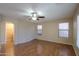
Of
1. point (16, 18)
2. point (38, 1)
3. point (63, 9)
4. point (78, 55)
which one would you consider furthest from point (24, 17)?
point (78, 55)

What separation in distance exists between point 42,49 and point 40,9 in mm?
714

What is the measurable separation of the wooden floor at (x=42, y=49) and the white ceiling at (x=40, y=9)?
49 centimetres

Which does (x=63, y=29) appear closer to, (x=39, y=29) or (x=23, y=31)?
(x=39, y=29)

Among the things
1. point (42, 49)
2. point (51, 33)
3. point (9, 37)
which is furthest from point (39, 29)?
point (9, 37)

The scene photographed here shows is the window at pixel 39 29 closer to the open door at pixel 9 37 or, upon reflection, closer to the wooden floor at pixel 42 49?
the wooden floor at pixel 42 49

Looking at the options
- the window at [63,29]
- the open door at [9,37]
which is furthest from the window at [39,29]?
the open door at [9,37]

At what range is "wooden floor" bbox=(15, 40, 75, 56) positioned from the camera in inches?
66.1

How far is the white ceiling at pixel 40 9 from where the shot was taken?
153 centimetres

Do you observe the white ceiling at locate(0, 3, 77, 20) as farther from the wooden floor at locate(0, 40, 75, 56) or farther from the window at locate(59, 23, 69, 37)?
the wooden floor at locate(0, 40, 75, 56)

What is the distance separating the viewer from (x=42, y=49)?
5.96ft

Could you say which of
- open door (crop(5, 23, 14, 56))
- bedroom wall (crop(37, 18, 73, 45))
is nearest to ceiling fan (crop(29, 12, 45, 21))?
bedroom wall (crop(37, 18, 73, 45))

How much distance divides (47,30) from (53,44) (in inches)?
11.2

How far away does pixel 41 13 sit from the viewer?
1683 millimetres

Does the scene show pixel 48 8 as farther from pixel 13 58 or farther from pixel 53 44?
pixel 13 58
